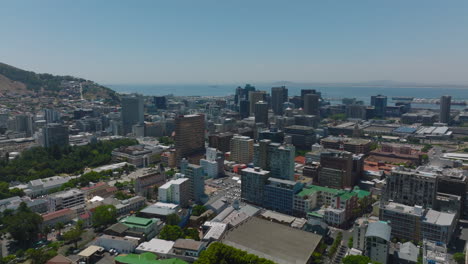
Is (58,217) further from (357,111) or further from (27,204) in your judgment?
(357,111)

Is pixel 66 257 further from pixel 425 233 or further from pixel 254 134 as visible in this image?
pixel 254 134

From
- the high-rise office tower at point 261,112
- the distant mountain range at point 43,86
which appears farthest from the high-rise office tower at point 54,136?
the distant mountain range at point 43,86

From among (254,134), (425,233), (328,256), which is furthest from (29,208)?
(254,134)

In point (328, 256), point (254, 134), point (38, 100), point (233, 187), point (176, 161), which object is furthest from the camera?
point (38, 100)

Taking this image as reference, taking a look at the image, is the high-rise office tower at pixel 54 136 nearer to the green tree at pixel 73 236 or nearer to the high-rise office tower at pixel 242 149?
the high-rise office tower at pixel 242 149

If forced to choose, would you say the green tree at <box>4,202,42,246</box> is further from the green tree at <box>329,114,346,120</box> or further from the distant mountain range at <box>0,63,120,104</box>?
the distant mountain range at <box>0,63,120,104</box>

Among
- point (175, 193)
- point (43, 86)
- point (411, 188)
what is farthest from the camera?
point (43, 86)

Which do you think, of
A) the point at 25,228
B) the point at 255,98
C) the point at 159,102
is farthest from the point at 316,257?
the point at 159,102
